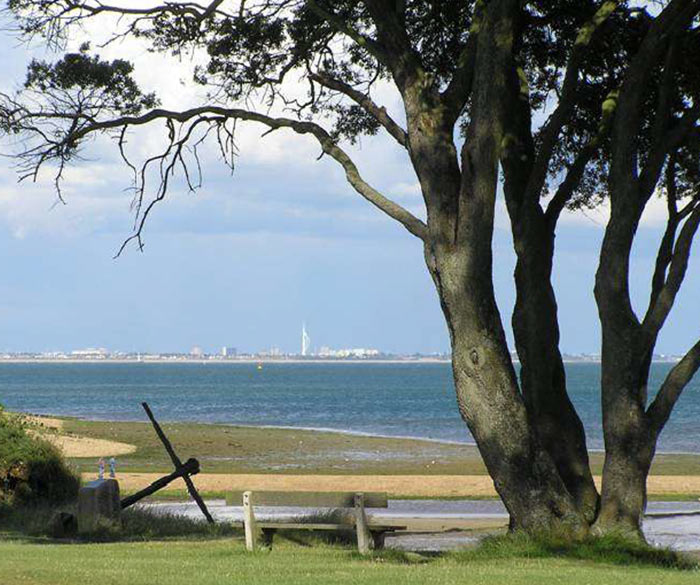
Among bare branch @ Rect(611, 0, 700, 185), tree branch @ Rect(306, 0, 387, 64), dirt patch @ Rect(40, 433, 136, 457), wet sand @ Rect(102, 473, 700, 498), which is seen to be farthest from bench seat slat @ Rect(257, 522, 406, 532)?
dirt patch @ Rect(40, 433, 136, 457)

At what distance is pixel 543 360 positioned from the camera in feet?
50.4

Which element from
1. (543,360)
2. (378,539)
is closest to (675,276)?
(543,360)

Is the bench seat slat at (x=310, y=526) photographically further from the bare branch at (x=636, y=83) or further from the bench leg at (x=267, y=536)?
the bare branch at (x=636, y=83)

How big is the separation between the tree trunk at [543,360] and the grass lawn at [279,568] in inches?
78.5

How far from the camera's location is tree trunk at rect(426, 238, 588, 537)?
14.1 metres

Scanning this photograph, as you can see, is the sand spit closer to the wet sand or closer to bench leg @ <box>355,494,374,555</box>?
the wet sand

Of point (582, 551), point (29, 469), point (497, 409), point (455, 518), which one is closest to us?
point (582, 551)

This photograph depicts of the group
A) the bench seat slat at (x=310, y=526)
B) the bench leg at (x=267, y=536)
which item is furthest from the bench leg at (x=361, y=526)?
the bench leg at (x=267, y=536)

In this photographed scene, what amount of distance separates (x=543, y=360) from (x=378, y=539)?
2897mm

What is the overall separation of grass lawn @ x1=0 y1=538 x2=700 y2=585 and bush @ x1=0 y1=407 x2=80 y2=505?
4.30m

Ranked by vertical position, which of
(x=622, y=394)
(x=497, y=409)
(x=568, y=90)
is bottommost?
(x=497, y=409)

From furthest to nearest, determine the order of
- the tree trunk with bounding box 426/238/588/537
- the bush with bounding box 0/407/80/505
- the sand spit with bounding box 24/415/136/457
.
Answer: the sand spit with bounding box 24/415/136/457
the bush with bounding box 0/407/80/505
the tree trunk with bounding box 426/238/588/537

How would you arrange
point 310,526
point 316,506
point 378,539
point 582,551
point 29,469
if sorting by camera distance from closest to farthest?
point 316,506
point 582,551
point 310,526
point 378,539
point 29,469

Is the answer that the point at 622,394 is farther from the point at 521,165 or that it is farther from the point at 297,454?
the point at 297,454
